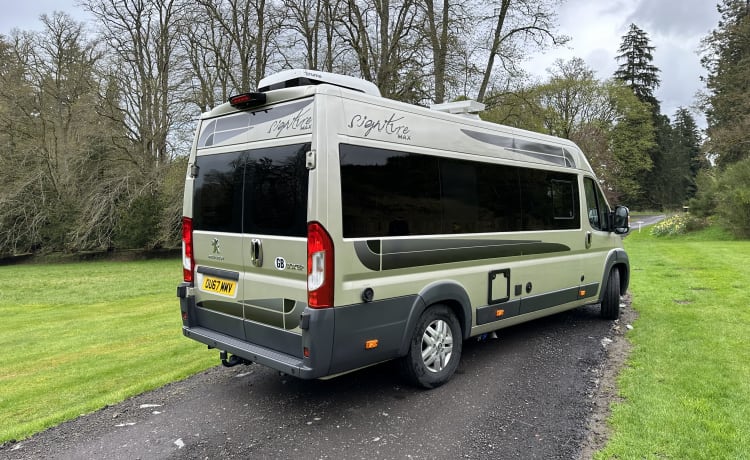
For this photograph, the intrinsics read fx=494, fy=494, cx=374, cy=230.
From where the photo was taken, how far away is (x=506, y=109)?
2114cm

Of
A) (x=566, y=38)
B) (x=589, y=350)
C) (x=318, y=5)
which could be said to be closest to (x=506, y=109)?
(x=566, y=38)

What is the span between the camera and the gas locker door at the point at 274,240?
393cm

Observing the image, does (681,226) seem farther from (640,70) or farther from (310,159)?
(640,70)

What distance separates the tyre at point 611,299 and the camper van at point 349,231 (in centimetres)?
206

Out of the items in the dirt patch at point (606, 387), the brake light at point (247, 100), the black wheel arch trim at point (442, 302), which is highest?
the brake light at point (247, 100)

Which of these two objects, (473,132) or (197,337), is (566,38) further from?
(197,337)

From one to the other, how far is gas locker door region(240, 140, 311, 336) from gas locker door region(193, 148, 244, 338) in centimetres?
13

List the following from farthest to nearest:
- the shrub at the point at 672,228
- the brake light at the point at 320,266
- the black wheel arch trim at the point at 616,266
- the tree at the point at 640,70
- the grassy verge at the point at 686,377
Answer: the tree at the point at 640,70 < the shrub at the point at 672,228 < the black wheel arch trim at the point at 616,266 < the brake light at the point at 320,266 < the grassy verge at the point at 686,377

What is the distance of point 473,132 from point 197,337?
349 centimetres

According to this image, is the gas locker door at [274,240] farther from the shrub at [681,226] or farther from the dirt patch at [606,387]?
the shrub at [681,226]

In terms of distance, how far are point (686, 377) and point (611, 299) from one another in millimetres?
2600

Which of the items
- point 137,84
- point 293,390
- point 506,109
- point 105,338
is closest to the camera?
point 293,390

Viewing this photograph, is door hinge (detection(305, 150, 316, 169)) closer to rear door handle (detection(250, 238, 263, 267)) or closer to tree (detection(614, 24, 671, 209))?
rear door handle (detection(250, 238, 263, 267))

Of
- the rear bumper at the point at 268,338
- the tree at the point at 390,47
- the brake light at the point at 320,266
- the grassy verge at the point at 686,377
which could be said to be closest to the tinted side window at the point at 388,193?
the brake light at the point at 320,266
